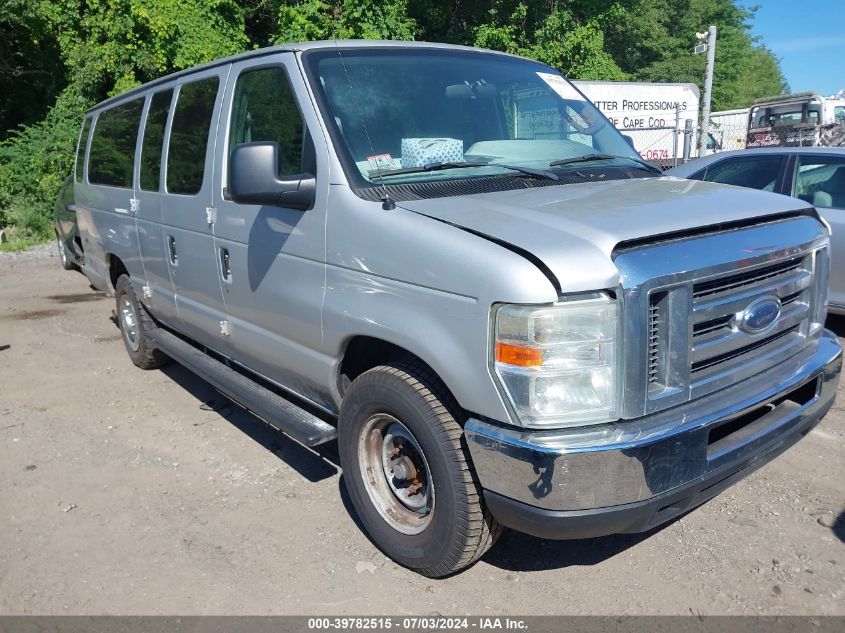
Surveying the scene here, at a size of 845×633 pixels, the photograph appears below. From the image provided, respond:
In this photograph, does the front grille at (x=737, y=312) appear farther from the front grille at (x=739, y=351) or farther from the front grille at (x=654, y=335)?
the front grille at (x=654, y=335)

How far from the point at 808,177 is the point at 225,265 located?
512 centimetres

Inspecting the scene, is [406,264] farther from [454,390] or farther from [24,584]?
[24,584]

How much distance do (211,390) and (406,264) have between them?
135 inches

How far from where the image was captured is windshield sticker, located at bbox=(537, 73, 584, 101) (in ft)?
13.5

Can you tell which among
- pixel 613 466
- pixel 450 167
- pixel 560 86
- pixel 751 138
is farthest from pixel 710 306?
pixel 751 138

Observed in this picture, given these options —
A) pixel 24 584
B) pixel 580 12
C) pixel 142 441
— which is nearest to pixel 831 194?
pixel 142 441

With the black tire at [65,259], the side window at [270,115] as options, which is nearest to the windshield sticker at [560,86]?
the side window at [270,115]

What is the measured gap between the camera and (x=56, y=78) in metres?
17.2

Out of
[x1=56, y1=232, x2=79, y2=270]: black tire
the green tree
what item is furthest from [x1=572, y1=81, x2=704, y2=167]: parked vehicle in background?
[x1=56, y1=232, x2=79, y2=270]: black tire

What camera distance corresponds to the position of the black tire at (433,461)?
2.66 meters

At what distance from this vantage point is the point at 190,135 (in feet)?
14.3

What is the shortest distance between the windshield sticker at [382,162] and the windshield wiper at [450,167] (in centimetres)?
3

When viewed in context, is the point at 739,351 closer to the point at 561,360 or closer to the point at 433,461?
the point at 561,360

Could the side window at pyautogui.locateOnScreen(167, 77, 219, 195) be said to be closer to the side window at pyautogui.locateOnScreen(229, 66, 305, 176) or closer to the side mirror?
the side window at pyautogui.locateOnScreen(229, 66, 305, 176)
